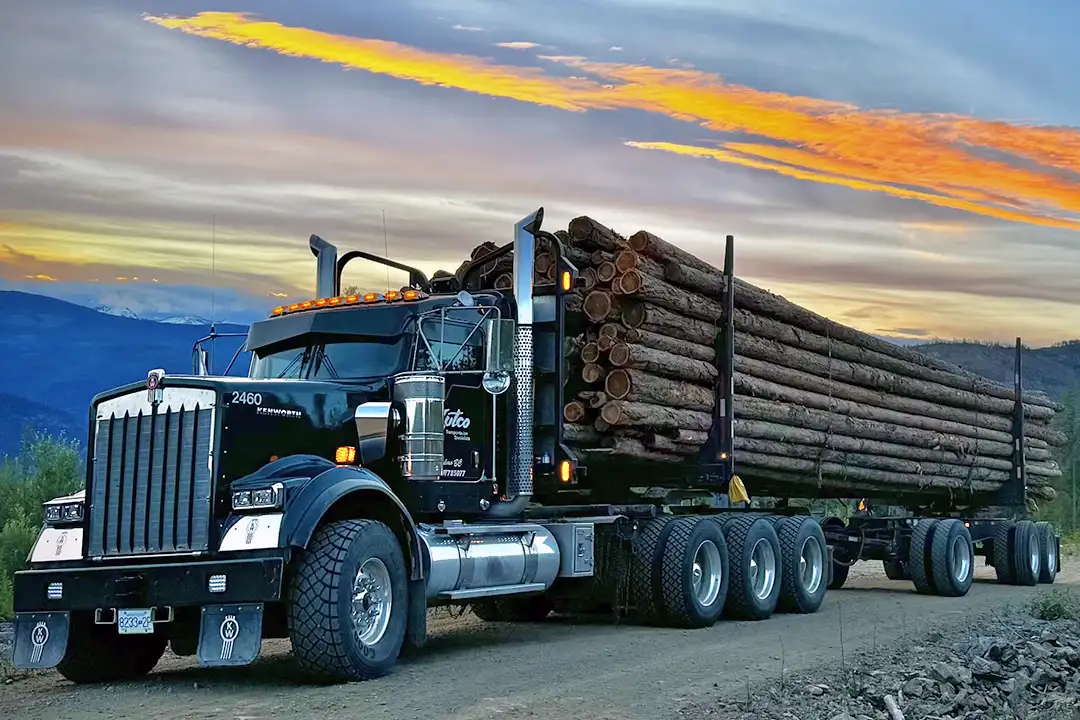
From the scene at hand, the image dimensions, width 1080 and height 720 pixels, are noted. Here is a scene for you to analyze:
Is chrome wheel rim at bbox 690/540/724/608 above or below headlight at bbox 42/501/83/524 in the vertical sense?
below

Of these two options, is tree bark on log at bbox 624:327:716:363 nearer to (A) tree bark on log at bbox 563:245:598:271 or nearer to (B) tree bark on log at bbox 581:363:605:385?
(B) tree bark on log at bbox 581:363:605:385

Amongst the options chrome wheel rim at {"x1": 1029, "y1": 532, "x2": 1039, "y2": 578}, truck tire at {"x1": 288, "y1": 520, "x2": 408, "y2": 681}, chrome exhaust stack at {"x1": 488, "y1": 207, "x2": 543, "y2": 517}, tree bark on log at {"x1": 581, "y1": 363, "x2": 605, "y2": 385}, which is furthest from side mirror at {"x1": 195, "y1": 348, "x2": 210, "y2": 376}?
chrome wheel rim at {"x1": 1029, "y1": 532, "x2": 1039, "y2": 578}

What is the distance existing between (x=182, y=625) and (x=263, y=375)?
258 cm

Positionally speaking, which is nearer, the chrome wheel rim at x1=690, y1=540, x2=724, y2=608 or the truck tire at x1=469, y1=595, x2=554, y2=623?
the chrome wheel rim at x1=690, y1=540, x2=724, y2=608

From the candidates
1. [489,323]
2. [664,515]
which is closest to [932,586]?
[664,515]

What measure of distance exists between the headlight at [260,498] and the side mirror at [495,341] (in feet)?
10.3

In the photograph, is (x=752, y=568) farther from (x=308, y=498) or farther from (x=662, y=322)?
(x=308, y=498)

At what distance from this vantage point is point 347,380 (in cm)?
1245

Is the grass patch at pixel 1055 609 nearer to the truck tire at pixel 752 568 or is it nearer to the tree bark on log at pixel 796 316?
the truck tire at pixel 752 568

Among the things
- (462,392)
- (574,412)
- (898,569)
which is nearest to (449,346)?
(462,392)

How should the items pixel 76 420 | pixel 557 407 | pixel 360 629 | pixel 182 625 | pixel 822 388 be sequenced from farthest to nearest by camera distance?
pixel 76 420, pixel 822 388, pixel 557 407, pixel 182 625, pixel 360 629

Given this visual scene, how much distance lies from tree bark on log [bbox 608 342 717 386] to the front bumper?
5461mm

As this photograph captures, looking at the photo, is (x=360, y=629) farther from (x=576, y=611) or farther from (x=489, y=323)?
(x=576, y=611)

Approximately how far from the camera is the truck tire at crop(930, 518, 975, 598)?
2201 centimetres
